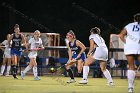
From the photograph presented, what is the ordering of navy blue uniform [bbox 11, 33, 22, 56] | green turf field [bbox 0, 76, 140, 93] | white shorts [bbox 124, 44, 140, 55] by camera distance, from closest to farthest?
white shorts [bbox 124, 44, 140, 55], green turf field [bbox 0, 76, 140, 93], navy blue uniform [bbox 11, 33, 22, 56]

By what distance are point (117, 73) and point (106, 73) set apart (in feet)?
31.3

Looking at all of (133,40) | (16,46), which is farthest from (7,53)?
(133,40)

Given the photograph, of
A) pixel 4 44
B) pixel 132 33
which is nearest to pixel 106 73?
pixel 132 33

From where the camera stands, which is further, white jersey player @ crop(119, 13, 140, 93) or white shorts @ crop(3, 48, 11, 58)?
white shorts @ crop(3, 48, 11, 58)

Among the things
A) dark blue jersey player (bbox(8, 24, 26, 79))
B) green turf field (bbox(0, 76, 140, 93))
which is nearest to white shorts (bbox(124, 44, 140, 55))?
green turf field (bbox(0, 76, 140, 93))

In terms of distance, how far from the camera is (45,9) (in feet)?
115

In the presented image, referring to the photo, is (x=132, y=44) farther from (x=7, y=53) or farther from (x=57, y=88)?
(x=7, y=53)

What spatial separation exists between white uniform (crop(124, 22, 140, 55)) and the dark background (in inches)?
856

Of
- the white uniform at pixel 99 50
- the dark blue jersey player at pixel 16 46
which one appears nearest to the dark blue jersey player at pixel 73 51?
the white uniform at pixel 99 50

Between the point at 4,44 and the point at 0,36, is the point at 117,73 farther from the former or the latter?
the point at 0,36

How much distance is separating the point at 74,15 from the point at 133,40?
923 inches

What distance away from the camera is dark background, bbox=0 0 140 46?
112ft

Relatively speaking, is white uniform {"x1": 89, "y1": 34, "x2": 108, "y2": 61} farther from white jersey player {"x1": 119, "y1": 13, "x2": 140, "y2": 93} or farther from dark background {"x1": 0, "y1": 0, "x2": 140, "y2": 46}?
dark background {"x1": 0, "y1": 0, "x2": 140, "y2": 46}

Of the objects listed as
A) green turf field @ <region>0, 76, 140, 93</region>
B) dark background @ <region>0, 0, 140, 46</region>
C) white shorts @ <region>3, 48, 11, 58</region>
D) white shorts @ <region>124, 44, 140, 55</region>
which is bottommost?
green turf field @ <region>0, 76, 140, 93</region>
